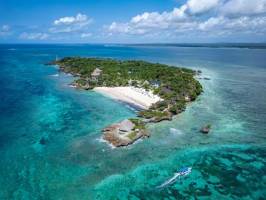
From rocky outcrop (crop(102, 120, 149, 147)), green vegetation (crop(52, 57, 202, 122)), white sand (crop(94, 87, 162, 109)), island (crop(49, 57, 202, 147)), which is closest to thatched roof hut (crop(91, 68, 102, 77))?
island (crop(49, 57, 202, 147))

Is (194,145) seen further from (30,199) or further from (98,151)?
(30,199)

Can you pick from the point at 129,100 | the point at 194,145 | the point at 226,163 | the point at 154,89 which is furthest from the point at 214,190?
the point at 154,89

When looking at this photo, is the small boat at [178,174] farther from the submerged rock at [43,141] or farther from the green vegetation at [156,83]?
the submerged rock at [43,141]

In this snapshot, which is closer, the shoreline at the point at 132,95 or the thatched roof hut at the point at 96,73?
the shoreline at the point at 132,95

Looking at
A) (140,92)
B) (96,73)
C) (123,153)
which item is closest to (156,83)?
(140,92)

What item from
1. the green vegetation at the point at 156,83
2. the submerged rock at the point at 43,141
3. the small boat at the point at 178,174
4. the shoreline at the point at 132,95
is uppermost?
the green vegetation at the point at 156,83

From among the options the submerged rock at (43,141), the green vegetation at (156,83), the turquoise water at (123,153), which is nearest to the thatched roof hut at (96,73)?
the green vegetation at (156,83)

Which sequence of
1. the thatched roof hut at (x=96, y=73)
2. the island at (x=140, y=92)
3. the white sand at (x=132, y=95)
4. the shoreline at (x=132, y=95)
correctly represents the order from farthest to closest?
the thatched roof hut at (x=96, y=73), the white sand at (x=132, y=95), the shoreline at (x=132, y=95), the island at (x=140, y=92)

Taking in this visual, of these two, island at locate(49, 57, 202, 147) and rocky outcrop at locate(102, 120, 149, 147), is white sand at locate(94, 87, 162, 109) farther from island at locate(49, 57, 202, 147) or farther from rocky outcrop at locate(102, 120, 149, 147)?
rocky outcrop at locate(102, 120, 149, 147)
